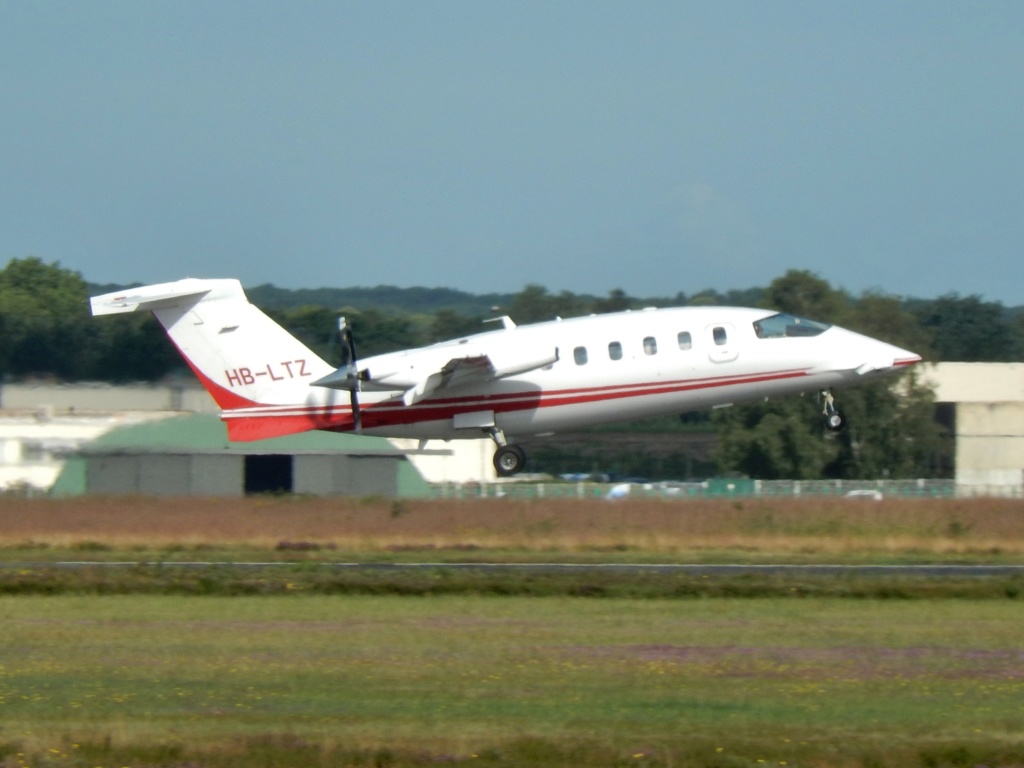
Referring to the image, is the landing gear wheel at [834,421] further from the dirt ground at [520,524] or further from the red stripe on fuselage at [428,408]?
the dirt ground at [520,524]

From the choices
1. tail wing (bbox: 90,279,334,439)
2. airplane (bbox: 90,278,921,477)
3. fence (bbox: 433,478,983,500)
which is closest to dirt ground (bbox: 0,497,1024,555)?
airplane (bbox: 90,278,921,477)

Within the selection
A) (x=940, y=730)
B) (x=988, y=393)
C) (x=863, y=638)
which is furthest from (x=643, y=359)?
(x=988, y=393)

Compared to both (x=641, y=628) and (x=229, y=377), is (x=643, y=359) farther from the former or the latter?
(x=641, y=628)

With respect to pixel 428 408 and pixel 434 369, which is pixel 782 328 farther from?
pixel 428 408

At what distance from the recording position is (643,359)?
3394 cm

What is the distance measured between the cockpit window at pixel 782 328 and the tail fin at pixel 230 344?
1026cm

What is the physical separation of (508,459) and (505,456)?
0.11m

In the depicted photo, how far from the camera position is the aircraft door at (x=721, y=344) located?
34094 millimetres

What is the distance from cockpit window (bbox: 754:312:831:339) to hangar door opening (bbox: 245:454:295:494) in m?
19.4

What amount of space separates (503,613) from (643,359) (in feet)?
40.1

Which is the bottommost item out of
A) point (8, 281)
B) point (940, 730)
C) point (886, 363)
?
point (940, 730)

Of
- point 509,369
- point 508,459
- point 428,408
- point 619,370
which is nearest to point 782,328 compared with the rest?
point 619,370

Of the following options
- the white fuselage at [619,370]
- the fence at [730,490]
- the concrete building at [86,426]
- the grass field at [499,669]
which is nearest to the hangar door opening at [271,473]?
the concrete building at [86,426]

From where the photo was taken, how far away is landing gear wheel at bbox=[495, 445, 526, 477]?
1394 inches
